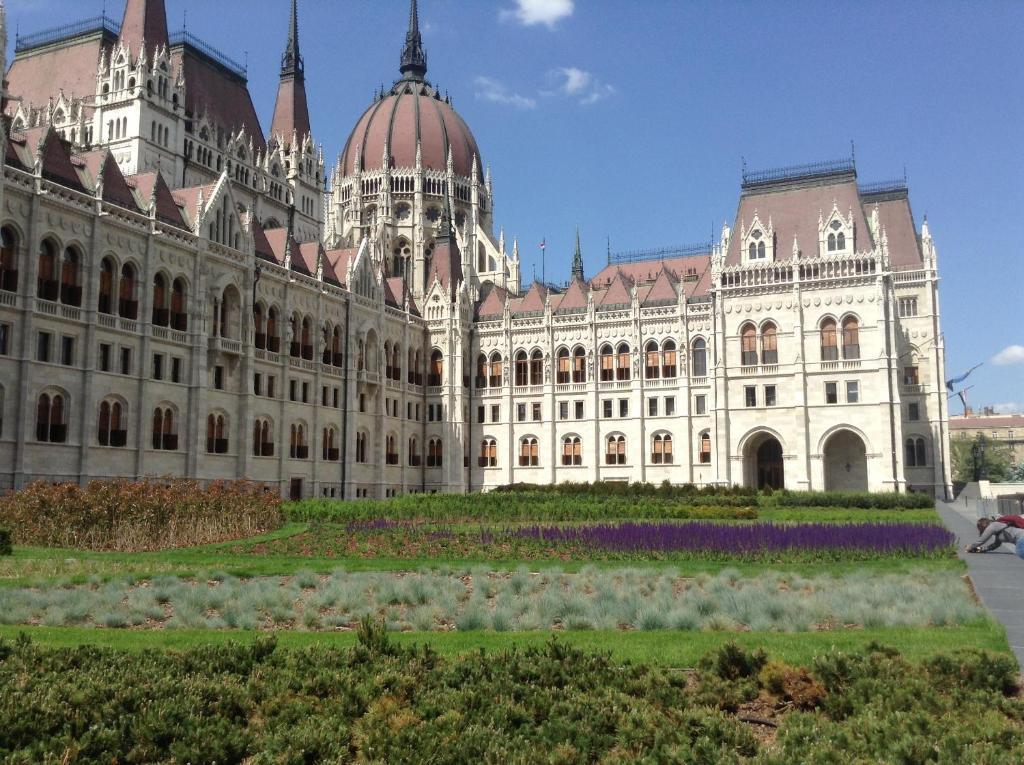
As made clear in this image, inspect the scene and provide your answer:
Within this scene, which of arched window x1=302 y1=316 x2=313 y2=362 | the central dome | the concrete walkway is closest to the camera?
the concrete walkway

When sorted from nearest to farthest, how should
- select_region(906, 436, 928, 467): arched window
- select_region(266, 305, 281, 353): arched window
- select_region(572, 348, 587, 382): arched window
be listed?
1. select_region(266, 305, 281, 353): arched window
2. select_region(906, 436, 928, 467): arched window
3. select_region(572, 348, 587, 382): arched window

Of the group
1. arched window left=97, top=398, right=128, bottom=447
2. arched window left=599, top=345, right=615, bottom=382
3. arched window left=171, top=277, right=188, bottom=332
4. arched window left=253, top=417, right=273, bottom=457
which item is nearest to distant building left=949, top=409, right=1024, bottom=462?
arched window left=599, top=345, right=615, bottom=382

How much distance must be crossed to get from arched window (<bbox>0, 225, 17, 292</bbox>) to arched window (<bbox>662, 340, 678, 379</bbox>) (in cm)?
4396

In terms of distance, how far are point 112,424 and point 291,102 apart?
43524 mm

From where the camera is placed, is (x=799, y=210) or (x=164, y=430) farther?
(x=799, y=210)

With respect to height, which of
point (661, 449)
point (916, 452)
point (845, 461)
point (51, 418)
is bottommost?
point (845, 461)

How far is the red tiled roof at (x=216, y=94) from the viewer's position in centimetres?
6756

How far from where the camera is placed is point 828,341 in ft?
210

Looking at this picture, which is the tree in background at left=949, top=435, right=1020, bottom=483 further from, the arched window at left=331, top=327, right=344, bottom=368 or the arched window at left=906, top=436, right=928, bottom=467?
the arched window at left=331, top=327, right=344, bottom=368

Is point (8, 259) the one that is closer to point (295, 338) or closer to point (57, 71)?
point (295, 338)

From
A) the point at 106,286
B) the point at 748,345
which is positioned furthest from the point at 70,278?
the point at 748,345

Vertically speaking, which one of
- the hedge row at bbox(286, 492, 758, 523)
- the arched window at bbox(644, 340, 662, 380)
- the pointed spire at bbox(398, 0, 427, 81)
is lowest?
the hedge row at bbox(286, 492, 758, 523)

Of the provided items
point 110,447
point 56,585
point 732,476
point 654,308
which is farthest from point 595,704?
point 654,308

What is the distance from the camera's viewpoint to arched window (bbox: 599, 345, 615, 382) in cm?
7162
